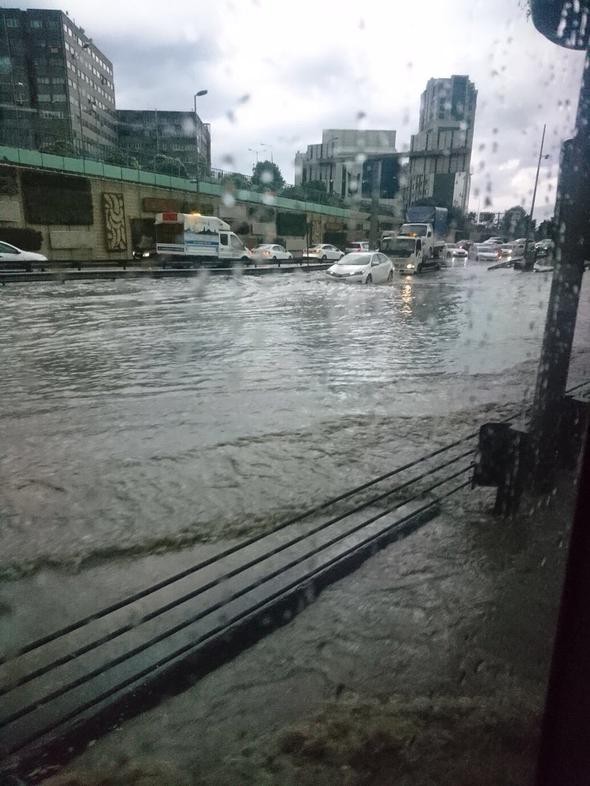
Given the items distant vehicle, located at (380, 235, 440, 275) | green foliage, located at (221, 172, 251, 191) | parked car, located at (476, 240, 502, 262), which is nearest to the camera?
green foliage, located at (221, 172, 251, 191)

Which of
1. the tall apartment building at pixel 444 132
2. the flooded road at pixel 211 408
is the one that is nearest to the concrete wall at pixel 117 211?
the flooded road at pixel 211 408

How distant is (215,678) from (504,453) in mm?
2182

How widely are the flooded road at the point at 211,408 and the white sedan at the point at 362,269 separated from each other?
7.59 meters

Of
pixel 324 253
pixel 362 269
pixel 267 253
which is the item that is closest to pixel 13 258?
pixel 267 253

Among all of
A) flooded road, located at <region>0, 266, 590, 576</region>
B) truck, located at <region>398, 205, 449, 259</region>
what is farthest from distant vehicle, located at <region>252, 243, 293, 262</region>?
flooded road, located at <region>0, 266, 590, 576</region>

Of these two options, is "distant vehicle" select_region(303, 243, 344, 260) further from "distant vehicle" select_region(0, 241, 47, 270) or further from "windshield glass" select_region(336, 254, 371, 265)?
"distant vehicle" select_region(0, 241, 47, 270)

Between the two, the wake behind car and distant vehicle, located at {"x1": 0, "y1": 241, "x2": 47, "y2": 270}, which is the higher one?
the wake behind car

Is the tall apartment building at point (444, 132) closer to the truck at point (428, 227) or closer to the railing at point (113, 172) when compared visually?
the truck at point (428, 227)

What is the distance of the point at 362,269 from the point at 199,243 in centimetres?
1036

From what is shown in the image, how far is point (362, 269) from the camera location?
20.3 metres

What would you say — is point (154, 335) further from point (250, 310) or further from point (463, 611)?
point (463, 611)

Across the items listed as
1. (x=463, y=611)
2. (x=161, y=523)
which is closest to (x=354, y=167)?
(x=161, y=523)

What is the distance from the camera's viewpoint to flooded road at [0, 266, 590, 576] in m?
3.69

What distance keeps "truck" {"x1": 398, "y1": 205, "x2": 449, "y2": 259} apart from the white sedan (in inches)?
280
